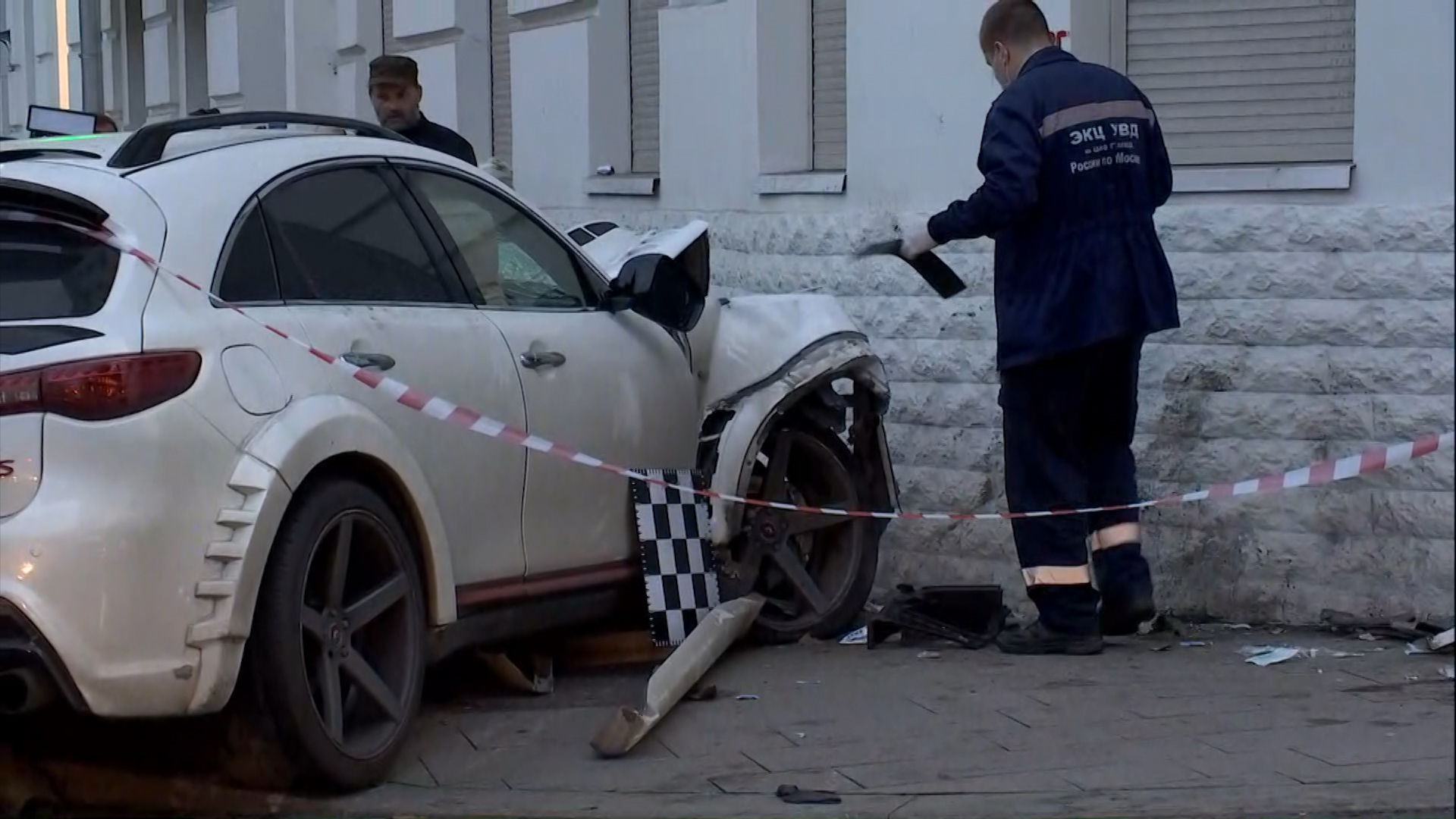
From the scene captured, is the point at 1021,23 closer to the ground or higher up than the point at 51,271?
higher up

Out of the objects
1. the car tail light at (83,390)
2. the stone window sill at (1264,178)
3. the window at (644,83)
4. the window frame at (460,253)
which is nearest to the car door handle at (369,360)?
the window frame at (460,253)

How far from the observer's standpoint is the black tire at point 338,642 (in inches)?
211

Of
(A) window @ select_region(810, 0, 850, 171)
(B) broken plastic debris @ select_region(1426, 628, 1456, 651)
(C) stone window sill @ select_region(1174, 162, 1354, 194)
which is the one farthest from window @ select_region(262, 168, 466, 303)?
(A) window @ select_region(810, 0, 850, 171)

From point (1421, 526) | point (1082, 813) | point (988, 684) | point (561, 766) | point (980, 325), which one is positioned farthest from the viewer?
point (980, 325)

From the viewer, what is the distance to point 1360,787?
18.2 feet

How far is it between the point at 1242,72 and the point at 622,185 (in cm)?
428

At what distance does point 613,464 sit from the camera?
7.14 meters

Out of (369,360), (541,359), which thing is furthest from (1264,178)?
(369,360)

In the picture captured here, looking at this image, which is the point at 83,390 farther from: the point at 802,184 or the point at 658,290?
the point at 802,184

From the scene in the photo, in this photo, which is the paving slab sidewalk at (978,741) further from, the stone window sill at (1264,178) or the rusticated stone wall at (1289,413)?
the stone window sill at (1264,178)

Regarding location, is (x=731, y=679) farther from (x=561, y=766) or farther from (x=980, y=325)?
(x=980, y=325)

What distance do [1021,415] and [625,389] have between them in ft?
4.52

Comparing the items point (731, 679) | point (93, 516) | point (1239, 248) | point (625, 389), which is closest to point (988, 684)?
point (731, 679)

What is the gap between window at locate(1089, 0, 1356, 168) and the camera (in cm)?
803
